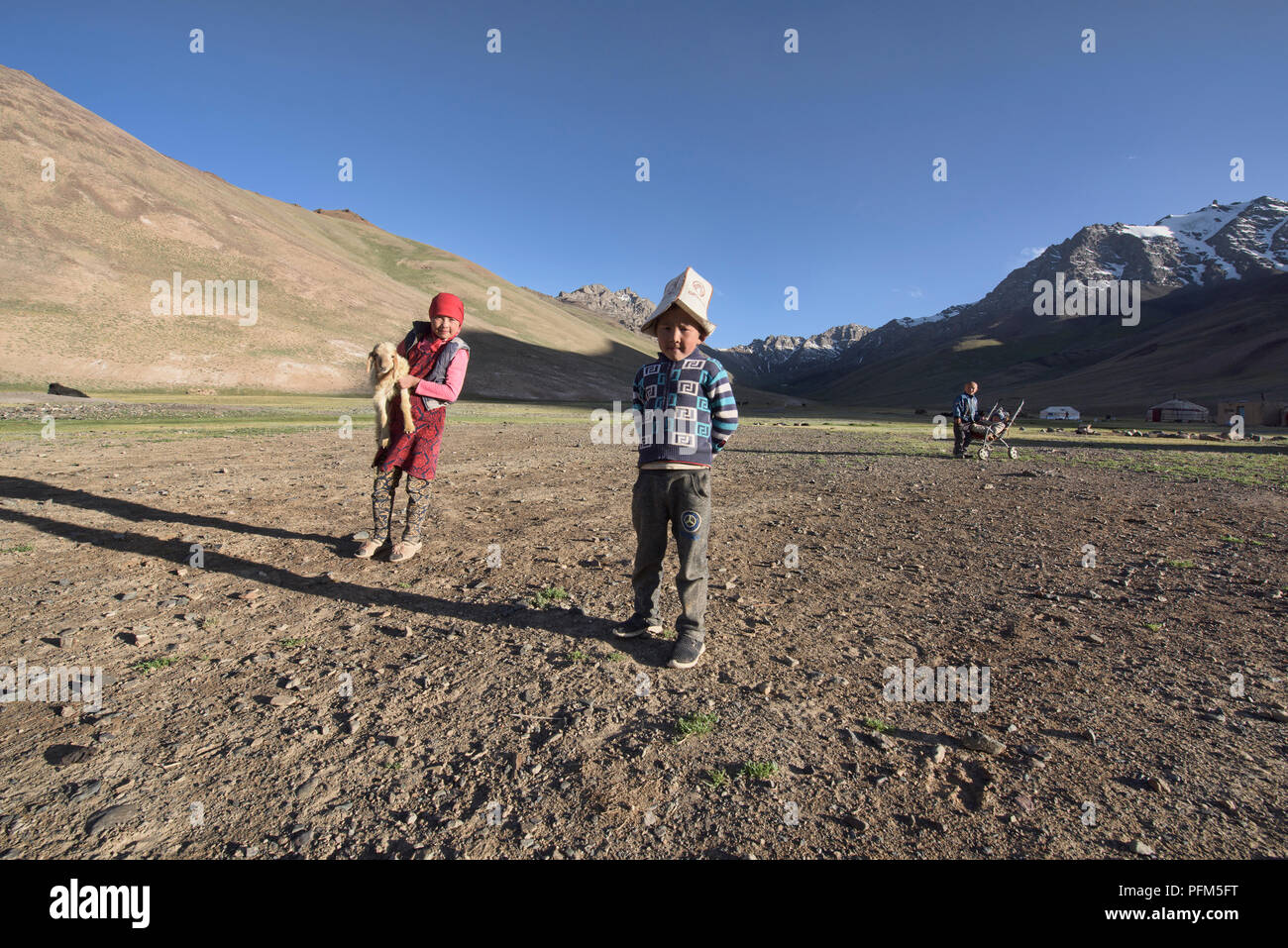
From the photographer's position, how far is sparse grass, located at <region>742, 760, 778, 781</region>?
10.2ft

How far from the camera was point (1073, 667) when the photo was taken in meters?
4.45

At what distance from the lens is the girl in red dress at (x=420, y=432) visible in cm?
682

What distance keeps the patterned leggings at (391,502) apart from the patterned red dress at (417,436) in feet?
0.44

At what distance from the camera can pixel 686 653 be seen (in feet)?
14.6

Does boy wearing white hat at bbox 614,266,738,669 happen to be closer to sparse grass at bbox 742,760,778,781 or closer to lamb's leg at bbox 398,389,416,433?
sparse grass at bbox 742,760,778,781

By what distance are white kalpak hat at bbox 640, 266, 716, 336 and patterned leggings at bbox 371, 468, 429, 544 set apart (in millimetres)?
3968

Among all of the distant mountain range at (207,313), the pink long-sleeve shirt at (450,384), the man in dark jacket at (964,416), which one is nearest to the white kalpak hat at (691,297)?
the pink long-sleeve shirt at (450,384)

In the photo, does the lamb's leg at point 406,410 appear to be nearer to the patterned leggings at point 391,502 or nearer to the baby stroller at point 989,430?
the patterned leggings at point 391,502

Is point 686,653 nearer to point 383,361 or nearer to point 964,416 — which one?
point 383,361

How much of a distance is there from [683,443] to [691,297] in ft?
3.77

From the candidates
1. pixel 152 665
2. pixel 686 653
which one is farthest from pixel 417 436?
pixel 686 653
